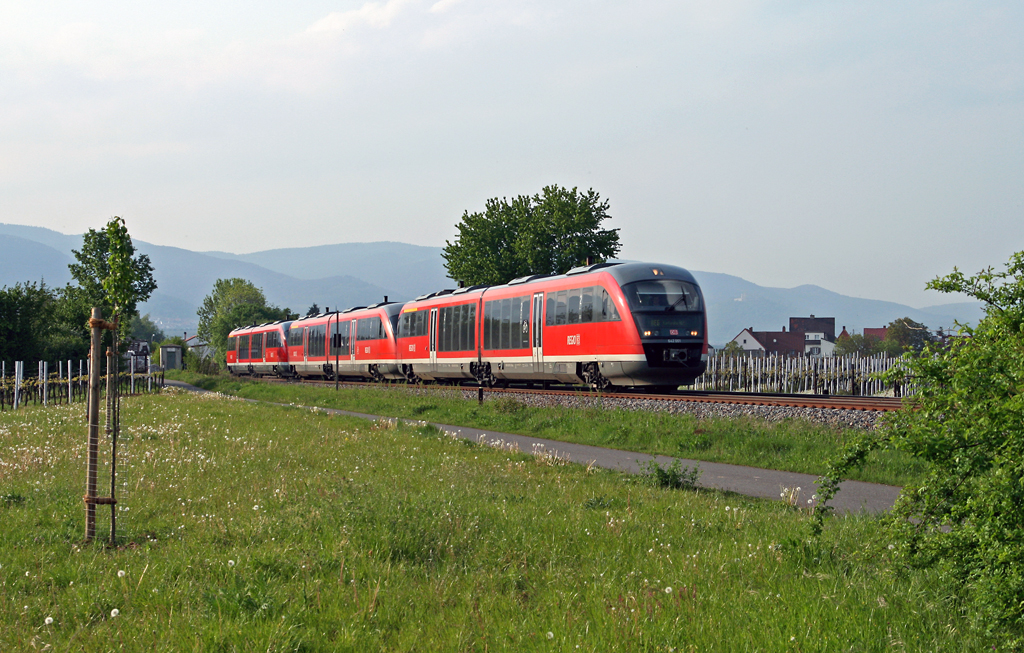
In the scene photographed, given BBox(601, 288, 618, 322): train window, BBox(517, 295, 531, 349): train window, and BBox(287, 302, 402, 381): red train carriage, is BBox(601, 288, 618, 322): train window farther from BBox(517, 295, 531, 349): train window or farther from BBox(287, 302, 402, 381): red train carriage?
BBox(287, 302, 402, 381): red train carriage

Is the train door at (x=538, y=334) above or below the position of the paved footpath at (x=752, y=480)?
above

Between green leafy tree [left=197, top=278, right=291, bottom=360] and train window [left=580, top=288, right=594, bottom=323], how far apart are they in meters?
106

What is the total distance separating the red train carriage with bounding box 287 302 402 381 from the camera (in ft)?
134

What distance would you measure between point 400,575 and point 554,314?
67.2 ft

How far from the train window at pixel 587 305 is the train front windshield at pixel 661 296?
5.01 ft

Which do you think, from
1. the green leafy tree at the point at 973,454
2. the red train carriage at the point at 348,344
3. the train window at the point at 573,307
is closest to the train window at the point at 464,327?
the train window at the point at 573,307

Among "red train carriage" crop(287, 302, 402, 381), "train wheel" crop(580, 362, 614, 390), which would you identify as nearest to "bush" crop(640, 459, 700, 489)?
"train wheel" crop(580, 362, 614, 390)

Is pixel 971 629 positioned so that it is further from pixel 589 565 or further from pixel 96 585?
pixel 96 585

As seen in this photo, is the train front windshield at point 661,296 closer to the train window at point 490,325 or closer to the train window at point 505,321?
the train window at point 505,321

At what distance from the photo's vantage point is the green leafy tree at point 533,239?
193ft

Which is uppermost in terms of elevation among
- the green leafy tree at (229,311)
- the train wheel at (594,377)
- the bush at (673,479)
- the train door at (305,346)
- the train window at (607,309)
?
the green leafy tree at (229,311)

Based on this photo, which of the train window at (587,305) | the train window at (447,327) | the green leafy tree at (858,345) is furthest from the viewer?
the green leafy tree at (858,345)

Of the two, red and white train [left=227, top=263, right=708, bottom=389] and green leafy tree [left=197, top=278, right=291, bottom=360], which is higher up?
green leafy tree [left=197, top=278, right=291, bottom=360]

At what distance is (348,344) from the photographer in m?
45.6
